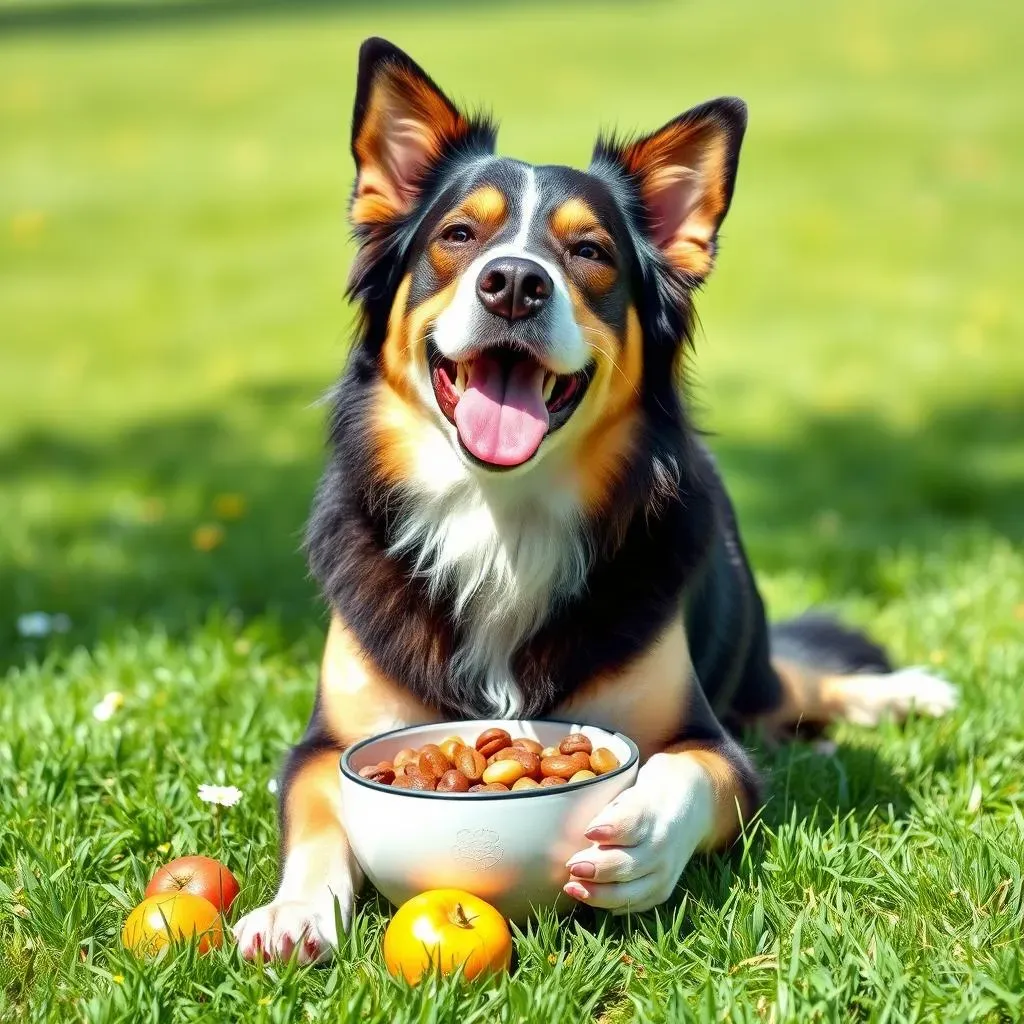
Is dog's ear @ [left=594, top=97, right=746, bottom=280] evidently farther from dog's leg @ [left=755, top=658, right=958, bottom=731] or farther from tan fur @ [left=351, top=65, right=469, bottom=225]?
dog's leg @ [left=755, top=658, right=958, bottom=731]

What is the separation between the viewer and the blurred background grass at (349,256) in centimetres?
698

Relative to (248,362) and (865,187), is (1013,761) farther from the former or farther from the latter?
(865,187)

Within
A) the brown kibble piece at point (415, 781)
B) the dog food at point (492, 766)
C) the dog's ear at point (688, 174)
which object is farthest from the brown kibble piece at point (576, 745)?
the dog's ear at point (688, 174)

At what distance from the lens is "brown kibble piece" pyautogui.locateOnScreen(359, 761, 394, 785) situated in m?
3.05

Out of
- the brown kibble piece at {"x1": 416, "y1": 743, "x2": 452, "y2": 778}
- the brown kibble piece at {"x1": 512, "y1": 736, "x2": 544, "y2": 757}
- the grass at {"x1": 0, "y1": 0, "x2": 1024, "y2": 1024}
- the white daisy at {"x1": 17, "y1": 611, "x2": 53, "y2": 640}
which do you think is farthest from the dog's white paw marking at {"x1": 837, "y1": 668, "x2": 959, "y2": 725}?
the white daisy at {"x1": 17, "y1": 611, "x2": 53, "y2": 640}

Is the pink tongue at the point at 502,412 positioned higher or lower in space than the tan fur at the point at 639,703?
higher

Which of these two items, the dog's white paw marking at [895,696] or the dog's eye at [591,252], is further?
the dog's white paw marking at [895,696]

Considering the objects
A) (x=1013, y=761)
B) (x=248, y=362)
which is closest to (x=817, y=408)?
(x=248, y=362)

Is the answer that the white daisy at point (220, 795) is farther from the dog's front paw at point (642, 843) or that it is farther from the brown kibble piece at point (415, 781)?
the dog's front paw at point (642, 843)

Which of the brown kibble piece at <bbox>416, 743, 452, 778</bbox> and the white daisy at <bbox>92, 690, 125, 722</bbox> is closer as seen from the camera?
the brown kibble piece at <bbox>416, 743, 452, 778</bbox>

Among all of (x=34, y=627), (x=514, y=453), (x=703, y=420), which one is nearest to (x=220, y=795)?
(x=514, y=453)

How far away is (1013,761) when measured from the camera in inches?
155

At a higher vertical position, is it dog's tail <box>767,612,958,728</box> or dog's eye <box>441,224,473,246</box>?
dog's eye <box>441,224,473,246</box>

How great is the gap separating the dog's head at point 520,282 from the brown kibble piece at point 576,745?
660 millimetres
